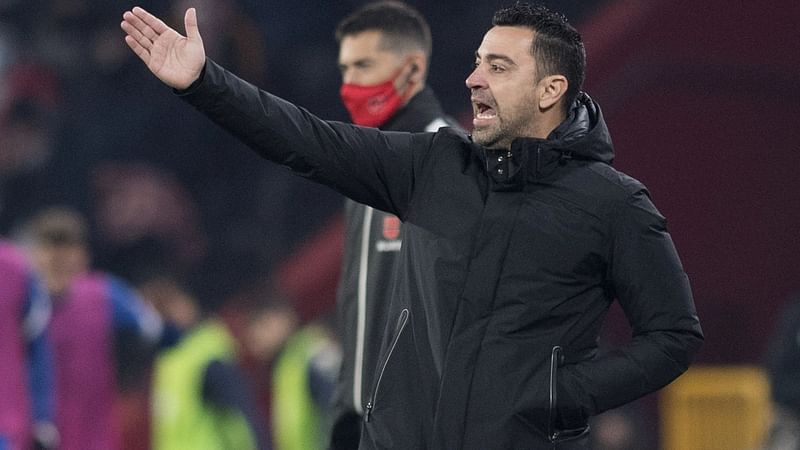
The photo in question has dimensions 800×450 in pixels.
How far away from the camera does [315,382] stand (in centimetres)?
728

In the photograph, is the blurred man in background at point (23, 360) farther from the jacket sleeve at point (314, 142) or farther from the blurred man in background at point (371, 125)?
the jacket sleeve at point (314, 142)

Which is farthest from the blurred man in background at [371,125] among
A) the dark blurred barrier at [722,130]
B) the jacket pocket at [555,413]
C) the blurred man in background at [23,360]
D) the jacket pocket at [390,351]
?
the dark blurred barrier at [722,130]

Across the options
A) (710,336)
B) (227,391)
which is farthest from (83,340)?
(710,336)

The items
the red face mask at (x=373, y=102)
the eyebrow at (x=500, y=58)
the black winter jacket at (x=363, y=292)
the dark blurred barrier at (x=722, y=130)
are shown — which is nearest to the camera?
the eyebrow at (x=500, y=58)

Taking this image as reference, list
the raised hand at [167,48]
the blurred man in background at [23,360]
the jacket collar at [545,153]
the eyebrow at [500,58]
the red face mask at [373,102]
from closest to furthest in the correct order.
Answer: the raised hand at [167,48]
the jacket collar at [545,153]
the eyebrow at [500,58]
the red face mask at [373,102]
the blurred man in background at [23,360]

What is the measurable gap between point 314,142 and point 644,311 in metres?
0.73

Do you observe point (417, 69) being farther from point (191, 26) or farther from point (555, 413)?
point (555, 413)

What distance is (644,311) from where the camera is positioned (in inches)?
120

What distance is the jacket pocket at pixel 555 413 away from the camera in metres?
2.93

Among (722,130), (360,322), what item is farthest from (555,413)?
(722,130)

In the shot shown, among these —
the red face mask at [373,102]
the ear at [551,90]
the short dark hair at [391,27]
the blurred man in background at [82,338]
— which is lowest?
the blurred man in background at [82,338]

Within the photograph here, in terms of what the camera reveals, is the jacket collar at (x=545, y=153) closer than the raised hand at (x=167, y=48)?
No

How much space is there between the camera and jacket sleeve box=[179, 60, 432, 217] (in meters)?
2.94

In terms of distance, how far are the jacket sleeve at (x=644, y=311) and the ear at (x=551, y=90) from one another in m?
0.26
